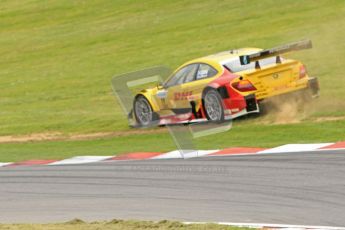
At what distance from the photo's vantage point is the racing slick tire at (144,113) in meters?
18.6

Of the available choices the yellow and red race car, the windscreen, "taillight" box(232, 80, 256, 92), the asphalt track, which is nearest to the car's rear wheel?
the yellow and red race car

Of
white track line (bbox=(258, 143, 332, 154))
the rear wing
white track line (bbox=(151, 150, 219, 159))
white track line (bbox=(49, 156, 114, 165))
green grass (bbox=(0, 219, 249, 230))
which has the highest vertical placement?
the rear wing

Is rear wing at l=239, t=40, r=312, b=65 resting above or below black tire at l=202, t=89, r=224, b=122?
above

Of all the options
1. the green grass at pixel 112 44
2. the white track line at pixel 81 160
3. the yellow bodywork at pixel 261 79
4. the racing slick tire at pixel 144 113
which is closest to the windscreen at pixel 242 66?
the yellow bodywork at pixel 261 79

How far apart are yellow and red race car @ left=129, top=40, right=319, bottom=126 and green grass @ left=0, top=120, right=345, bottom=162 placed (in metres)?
0.54

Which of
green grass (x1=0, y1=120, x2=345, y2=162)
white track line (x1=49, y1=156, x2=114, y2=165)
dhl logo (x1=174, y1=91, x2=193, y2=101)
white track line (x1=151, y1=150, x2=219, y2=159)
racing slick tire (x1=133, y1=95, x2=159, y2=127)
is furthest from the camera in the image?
racing slick tire (x1=133, y1=95, x2=159, y2=127)

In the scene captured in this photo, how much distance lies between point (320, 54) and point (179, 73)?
308 inches

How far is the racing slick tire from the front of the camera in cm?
1858

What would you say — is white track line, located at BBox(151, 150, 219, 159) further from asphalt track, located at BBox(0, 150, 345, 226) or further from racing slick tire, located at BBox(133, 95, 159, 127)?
→ racing slick tire, located at BBox(133, 95, 159, 127)

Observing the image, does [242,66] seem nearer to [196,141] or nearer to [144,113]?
[196,141]

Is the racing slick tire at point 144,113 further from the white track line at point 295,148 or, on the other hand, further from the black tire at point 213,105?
the white track line at point 295,148

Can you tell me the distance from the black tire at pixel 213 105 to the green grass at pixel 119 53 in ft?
1.61

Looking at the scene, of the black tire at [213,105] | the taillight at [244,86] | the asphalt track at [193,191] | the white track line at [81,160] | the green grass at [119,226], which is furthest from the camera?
the black tire at [213,105]

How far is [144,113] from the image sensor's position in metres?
18.8
